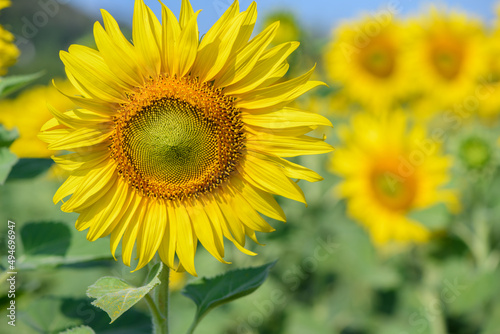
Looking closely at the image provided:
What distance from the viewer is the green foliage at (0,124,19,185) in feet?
5.22

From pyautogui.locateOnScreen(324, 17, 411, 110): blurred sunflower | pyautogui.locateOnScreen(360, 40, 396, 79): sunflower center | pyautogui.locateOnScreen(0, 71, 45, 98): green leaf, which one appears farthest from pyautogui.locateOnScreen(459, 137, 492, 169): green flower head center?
pyautogui.locateOnScreen(0, 71, 45, 98): green leaf

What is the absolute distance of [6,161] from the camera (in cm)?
162

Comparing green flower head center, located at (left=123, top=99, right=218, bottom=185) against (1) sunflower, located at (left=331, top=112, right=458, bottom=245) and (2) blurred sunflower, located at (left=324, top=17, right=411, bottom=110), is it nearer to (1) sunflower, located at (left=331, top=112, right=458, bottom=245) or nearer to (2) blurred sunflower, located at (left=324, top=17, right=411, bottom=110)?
(1) sunflower, located at (left=331, top=112, right=458, bottom=245)

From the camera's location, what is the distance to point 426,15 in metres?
4.86

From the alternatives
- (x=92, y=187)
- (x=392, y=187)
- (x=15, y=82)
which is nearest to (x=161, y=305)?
(x=92, y=187)

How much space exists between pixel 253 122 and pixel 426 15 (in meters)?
3.94

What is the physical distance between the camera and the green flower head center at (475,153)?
319cm

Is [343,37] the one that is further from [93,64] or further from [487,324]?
[93,64]

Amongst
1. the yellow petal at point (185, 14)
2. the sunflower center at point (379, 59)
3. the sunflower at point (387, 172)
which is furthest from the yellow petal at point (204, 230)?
the sunflower center at point (379, 59)

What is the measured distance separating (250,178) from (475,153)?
2.18m

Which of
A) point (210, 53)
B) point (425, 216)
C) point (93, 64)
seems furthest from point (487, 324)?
point (93, 64)

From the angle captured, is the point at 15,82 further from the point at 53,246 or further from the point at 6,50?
the point at 53,246

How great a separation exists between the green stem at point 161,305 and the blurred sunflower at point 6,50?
101cm

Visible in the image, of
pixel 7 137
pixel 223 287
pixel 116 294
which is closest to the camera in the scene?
pixel 116 294
